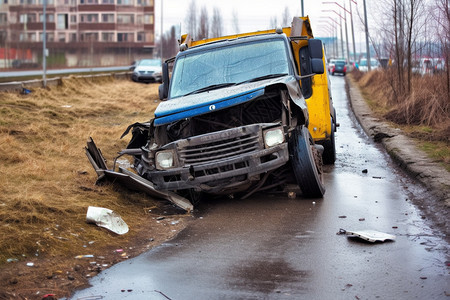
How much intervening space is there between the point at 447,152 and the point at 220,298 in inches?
331

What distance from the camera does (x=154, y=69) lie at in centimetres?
4556

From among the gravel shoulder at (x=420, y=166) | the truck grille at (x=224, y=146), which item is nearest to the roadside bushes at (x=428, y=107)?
the gravel shoulder at (x=420, y=166)

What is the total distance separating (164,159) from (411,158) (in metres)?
5.31

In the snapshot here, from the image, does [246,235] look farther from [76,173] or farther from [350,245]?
[76,173]

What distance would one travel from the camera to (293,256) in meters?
6.28

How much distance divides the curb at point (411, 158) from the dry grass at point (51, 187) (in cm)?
390

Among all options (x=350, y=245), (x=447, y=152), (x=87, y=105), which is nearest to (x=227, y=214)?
(x=350, y=245)

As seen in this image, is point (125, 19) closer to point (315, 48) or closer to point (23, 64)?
point (23, 64)

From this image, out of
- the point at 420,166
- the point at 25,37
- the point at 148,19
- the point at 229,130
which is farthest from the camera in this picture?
the point at 148,19

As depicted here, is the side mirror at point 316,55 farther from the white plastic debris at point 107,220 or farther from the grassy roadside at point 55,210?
the white plastic debris at point 107,220

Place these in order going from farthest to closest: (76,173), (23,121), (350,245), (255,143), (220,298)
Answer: (23,121) → (76,173) → (255,143) → (350,245) → (220,298)

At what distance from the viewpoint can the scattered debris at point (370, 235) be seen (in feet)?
22.1

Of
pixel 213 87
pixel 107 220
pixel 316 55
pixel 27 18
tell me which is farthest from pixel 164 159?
pixel 27 18

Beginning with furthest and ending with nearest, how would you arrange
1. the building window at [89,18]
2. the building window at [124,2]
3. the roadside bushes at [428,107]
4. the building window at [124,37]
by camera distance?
the building window at [124,2]
the building window at [124,37]
the building window at [89,18]
the roadside bushes at [428,107]
